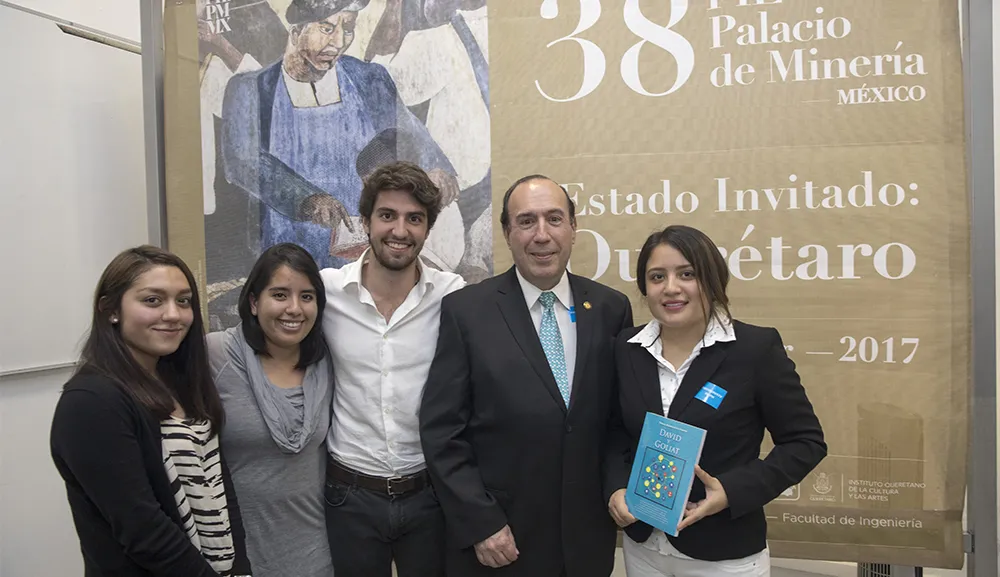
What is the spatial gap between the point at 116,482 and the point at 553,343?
3.87 ft

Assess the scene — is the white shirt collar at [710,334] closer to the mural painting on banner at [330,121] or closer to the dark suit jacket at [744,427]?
the dark suit jacket at [744,427]

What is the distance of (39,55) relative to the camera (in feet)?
10.3

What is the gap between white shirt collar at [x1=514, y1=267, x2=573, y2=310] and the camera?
2.04m

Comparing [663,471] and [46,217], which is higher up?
[46,217]

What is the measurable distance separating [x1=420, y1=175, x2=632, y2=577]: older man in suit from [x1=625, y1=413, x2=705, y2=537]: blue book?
0.14 meters

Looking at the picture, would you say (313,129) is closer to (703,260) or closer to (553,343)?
(553,343)

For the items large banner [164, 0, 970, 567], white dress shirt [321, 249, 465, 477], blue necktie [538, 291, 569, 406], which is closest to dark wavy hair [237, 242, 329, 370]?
white dress shirt [321, 249, 465, 477]

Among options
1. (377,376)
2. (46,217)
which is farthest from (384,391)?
(46,217)

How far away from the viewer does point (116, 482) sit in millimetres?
1496

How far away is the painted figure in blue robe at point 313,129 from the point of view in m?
2.91

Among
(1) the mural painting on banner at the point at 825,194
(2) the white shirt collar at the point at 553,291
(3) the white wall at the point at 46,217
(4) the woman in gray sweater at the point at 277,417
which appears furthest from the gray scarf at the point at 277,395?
(3) the white wall at the point at 46,217

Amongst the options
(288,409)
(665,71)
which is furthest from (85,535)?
(665,71)

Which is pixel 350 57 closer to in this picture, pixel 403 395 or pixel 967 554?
pixel 403 395

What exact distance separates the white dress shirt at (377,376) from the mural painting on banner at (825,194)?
3.21 ft
